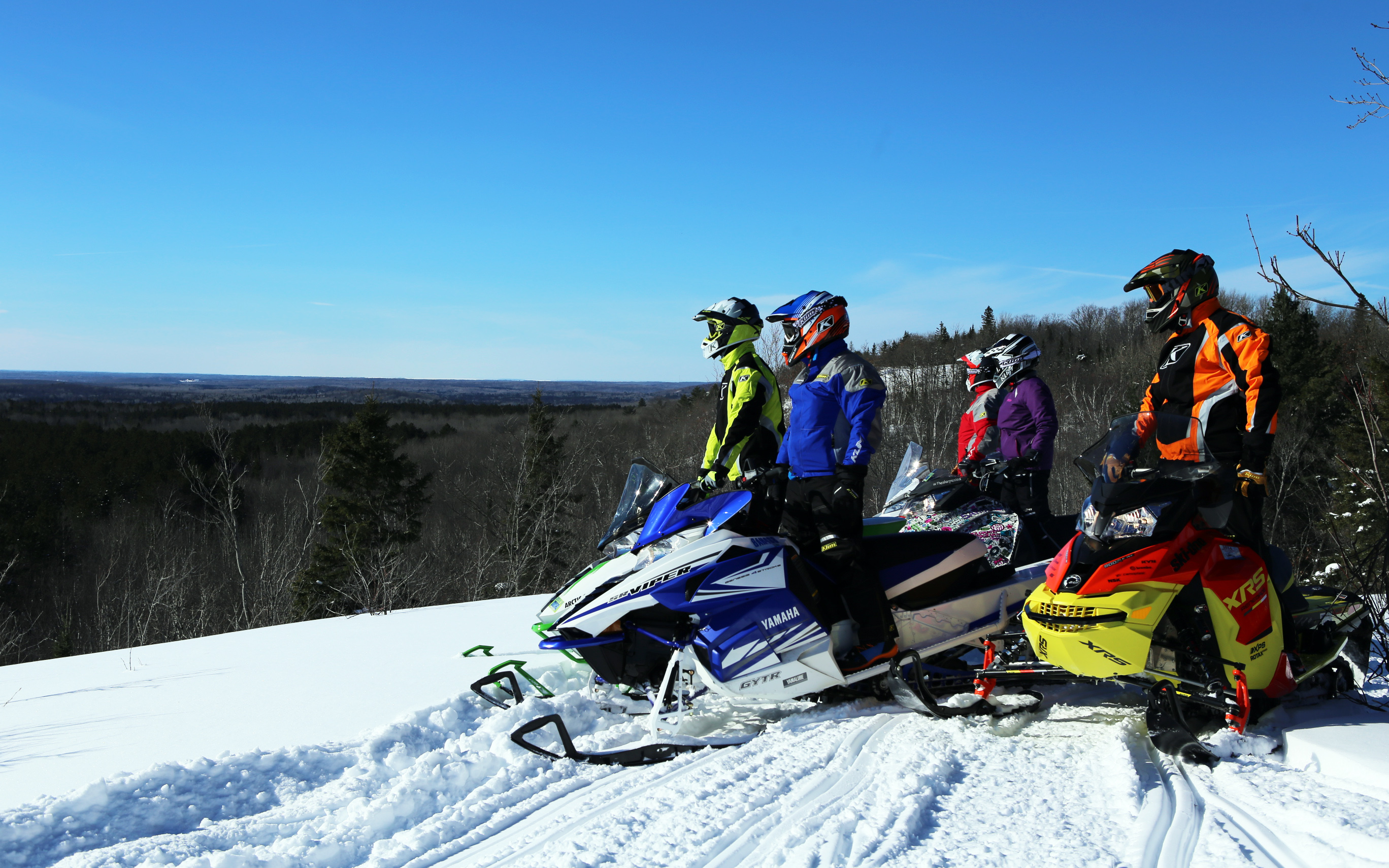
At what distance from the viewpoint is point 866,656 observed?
12.9 ft

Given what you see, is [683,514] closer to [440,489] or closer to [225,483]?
[225,483]

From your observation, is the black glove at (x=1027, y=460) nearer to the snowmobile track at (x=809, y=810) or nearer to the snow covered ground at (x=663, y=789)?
the snow covered ground at (x=663, y=789)

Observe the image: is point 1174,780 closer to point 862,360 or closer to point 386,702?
point 862,360

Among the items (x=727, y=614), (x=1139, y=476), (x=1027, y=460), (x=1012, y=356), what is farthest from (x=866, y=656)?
(x=1012, y=356)

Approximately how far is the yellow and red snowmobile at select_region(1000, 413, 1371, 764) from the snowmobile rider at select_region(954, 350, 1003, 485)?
2.70m

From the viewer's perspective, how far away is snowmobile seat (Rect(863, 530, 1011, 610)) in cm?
407

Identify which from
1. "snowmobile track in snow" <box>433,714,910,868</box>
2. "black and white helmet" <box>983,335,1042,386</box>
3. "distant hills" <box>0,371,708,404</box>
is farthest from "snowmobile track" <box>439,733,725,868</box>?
"distant hills" <box>0,371,708,404</box>

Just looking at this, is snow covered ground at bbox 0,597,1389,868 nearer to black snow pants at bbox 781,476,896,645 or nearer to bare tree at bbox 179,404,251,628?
black snow pants at bbox 781,476,896,645

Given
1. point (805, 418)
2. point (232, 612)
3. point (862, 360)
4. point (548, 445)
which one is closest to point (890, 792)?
point (805, 418)

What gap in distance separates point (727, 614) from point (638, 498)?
28.4 inches

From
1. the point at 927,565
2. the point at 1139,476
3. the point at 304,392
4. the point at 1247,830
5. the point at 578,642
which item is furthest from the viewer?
the point at 304,392

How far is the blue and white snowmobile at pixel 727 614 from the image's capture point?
3.55 meters

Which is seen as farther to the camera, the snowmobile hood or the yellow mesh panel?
the snowmobile hood

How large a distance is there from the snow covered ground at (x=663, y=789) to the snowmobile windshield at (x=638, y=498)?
A: 2.75ft
